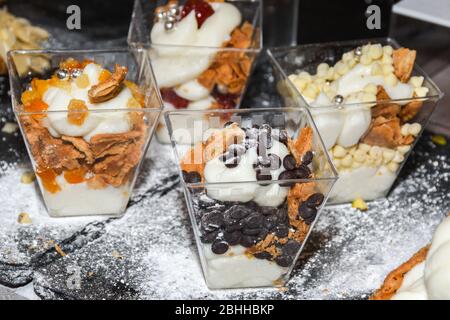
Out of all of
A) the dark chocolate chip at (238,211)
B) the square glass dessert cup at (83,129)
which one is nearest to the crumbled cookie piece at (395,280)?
the dark chocolate chip at (238,211)

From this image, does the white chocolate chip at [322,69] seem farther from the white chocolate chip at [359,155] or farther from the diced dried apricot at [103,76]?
the diced dried apricot at [103,76]

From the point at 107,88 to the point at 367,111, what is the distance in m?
0.50

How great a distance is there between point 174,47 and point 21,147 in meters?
0.41

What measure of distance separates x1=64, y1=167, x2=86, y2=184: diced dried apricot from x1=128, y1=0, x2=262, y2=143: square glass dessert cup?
0.32 meters

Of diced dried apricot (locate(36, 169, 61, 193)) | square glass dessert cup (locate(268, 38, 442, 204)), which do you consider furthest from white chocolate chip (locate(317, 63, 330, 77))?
diced dried apricot (locate(36, 169, 61, 193))

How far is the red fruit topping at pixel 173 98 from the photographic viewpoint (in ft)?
5.86

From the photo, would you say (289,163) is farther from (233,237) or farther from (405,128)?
(405,128)

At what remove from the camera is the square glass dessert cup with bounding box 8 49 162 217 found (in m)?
1.49

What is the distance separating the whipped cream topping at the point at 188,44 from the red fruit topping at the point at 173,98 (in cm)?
2

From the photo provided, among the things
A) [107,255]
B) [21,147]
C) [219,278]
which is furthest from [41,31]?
[219,278]

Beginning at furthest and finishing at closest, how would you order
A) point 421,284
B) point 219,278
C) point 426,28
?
point 426,28, point 219,278, point 421,284

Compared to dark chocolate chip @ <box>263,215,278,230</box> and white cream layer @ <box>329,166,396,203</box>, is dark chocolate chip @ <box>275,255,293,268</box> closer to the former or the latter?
dark chocolate chip @ <box>263,215,278,230</box>

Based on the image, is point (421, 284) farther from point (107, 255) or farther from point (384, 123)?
point (107, 255)

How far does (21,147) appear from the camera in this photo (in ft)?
5.90
